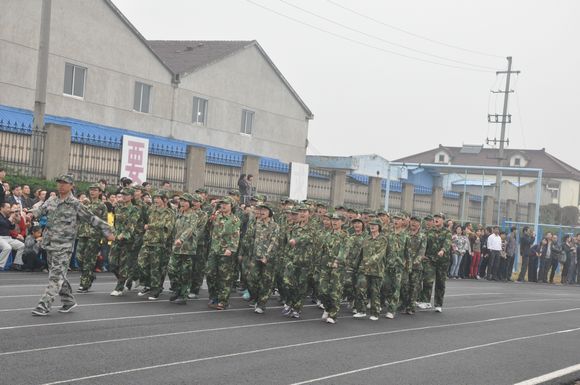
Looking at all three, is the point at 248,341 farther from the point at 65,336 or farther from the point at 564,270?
the point at 564,270

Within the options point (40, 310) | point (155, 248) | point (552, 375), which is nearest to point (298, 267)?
point (155, 248)

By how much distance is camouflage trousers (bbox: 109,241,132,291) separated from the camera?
646 inches

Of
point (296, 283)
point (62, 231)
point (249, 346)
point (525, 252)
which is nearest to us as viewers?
point (249, 346)

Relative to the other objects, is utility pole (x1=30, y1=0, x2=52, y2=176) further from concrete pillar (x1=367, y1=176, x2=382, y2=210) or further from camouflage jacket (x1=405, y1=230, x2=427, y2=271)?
concrete pillar (x1=367, y1=176, x2=382, y2=210)

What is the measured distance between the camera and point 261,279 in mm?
15828

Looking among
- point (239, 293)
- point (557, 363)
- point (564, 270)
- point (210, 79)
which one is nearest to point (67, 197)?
point (239, 293)

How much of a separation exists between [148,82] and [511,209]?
20.2 metres

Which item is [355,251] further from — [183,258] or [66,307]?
[66,307]

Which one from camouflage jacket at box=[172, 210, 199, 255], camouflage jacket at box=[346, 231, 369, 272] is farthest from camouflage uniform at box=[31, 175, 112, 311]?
camouflage jacket at box=[346, 231, 369, 272]

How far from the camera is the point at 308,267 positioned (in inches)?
619

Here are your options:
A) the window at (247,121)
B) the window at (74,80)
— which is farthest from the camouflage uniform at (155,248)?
the window at (247,121)

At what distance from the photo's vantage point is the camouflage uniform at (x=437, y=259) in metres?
18.5

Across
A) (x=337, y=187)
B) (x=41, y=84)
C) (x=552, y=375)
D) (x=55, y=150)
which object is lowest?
(x=552, y=375)

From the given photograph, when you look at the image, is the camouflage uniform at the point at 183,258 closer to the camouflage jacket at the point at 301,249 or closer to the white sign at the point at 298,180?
the camouflage jacket at the point at 301,249
